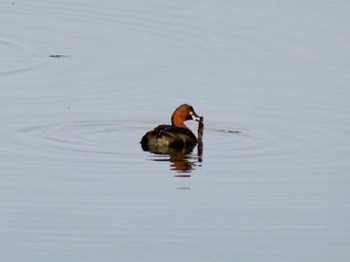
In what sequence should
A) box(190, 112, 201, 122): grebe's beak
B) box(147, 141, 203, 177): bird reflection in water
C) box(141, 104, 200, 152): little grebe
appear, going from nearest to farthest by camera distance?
1. box(147, 141, 203, 177): bird reflection in water
2. box(141, 104, 200, 152): little grebe
3. box(190, 112, 201, 122): grebe's beak

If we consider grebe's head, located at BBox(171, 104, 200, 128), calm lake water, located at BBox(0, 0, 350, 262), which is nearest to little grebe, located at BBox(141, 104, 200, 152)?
grebe's head, located at BBox(171, 104, 200, 128)

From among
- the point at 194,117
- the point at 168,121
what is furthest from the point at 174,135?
the point at 168,121

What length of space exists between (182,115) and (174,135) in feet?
2.50

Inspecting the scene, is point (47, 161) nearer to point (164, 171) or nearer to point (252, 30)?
point (164, 171)

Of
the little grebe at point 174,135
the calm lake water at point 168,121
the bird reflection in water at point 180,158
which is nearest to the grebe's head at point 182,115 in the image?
the little grebe at point 174,135

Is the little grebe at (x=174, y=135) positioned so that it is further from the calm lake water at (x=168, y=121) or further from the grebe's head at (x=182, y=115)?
the calm lake water at (x=168, y=121)

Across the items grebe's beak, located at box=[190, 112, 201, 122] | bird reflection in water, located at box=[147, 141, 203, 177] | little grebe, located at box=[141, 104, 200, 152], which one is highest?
grebe's beak, located at box=[190, 112, 201, 122]

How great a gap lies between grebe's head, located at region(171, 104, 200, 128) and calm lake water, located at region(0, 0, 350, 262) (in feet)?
1.02

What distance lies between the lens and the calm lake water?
42.2 feet

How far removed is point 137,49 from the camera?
75.7 ft

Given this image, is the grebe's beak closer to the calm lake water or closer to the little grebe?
the little grebe

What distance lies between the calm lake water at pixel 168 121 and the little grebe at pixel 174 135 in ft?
0.81

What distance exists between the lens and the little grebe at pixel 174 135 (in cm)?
1678

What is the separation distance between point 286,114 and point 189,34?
591cm
